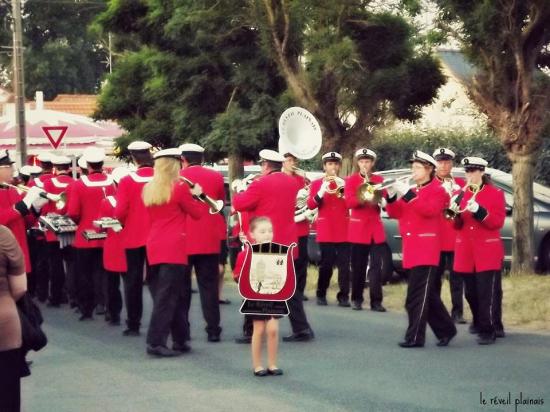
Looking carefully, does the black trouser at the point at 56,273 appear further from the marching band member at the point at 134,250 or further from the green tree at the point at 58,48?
the green tree at the point at 58,48

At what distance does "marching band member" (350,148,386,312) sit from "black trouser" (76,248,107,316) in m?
2.74

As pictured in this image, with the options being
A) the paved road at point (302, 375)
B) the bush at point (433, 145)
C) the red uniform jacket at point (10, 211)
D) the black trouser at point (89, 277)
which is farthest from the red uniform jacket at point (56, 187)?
the bush at point (433, 145)

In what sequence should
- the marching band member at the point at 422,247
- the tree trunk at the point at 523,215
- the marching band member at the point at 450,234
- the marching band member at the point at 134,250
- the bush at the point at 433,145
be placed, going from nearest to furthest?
the marching band member at the point at 422,247 → the marching band member at the point at 134,250 → the marching band member at the point at 450,234 → the tree trunk at the point at 523,215 → the bush at the point at 433,145

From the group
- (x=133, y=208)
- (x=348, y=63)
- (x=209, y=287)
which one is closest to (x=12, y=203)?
(x=133, y=208)

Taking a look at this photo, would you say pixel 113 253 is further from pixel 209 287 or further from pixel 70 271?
pixel 70 271

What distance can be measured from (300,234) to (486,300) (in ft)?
9.09

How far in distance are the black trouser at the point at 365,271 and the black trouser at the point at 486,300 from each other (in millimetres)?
2367

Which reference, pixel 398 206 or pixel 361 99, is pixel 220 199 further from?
pixel 361 99

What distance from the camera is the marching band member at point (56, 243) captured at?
15602 mm

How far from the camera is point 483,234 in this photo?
12.4m

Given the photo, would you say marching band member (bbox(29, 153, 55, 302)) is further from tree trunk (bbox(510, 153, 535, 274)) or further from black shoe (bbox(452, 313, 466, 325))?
tree trunk (bbox(510, 153, 535, 274))

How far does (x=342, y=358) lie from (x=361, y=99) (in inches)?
373

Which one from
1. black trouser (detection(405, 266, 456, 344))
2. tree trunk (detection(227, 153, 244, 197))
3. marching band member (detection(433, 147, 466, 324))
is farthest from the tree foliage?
black trouser (detection(405, 266, 456, 344))

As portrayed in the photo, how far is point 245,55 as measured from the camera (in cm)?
2303
